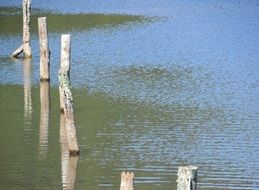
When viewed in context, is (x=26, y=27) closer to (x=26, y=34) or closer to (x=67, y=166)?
(x=26, y=34)

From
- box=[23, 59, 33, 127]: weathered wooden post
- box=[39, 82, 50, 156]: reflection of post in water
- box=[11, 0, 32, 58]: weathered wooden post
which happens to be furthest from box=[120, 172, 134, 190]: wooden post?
box=[11, 0, 32, 58]: weathered wooden post

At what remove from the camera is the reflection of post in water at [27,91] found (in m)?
24.3

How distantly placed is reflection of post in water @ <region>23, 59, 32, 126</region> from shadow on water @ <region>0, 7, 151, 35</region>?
14.1 metres

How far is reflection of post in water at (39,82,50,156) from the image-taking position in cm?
2078

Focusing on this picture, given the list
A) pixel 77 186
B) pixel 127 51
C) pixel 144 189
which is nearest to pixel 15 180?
pixel 77 186

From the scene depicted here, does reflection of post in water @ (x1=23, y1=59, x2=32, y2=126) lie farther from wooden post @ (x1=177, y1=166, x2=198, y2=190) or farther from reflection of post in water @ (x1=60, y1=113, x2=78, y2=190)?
wooden post @ (x1=177, y1=166, x2=198, y2=190)

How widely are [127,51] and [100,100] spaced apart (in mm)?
13351

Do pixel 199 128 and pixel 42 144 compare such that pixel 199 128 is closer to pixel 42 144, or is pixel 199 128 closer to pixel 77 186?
pixel 42 144

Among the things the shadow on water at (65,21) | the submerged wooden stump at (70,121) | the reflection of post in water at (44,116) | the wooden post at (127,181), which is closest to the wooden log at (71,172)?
the submerged wooden stump at (70,121)

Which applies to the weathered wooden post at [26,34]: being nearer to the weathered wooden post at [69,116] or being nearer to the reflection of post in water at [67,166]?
the reflection of post in water at [67,166]

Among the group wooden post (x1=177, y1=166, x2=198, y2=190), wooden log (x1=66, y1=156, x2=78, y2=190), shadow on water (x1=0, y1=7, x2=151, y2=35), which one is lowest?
wooden post (x1=177, y1=166, x2=198, y2=190)

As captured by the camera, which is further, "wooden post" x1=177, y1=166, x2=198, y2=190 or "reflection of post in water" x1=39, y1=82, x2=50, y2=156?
"reflection of post in water" x1=39, y1=82, x2=50, y2=156

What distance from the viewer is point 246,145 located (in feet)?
69.5

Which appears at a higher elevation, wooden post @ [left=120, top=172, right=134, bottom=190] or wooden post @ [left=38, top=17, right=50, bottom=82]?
wooden post @ [left=38, top=17, right=50, bottom=82]
